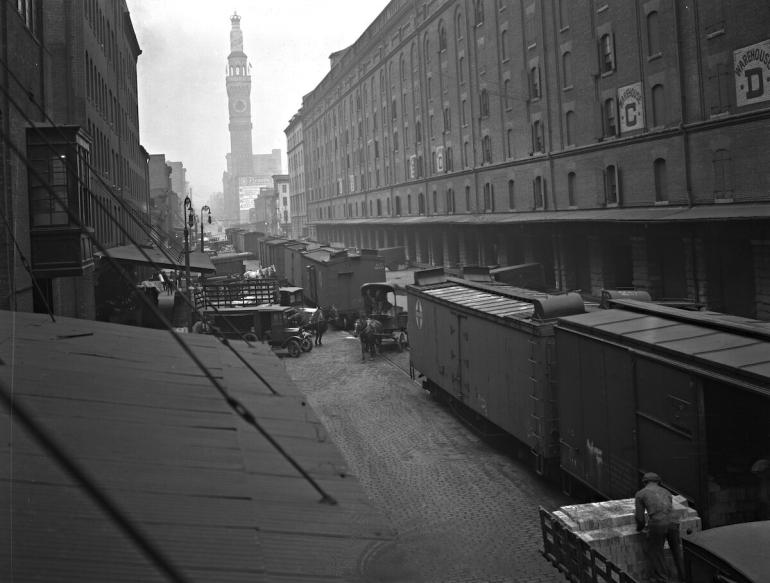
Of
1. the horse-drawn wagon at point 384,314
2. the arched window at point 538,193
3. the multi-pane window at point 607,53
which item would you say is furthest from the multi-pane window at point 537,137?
the horse-drawn wagon at point 384,314

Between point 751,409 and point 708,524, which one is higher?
point 751,409

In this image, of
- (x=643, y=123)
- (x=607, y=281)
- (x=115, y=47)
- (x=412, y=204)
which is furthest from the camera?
(x=412, y=204)

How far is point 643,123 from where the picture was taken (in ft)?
105

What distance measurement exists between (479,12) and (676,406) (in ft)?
140

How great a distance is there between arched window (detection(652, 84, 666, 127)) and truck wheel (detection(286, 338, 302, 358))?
55.6 ft

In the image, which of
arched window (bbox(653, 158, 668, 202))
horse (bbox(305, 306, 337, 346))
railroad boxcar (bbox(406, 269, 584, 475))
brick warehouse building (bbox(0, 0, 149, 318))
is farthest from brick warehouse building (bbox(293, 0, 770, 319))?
brick warehouse building (bbox(0, 0, 149, 318))

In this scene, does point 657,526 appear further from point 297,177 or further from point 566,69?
point 297,177

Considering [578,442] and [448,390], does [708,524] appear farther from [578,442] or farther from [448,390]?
[448,390]

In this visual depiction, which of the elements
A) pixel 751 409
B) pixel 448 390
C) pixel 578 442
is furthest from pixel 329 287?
pixel 751 409

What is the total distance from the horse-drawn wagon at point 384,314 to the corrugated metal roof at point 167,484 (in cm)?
2217

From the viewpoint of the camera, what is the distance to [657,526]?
9.48 metres

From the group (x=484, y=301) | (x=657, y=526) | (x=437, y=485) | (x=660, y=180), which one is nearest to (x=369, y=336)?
(x=484, y=301)

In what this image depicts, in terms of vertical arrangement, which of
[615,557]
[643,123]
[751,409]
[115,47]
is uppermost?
[115,47]

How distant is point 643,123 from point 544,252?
1180 cm
